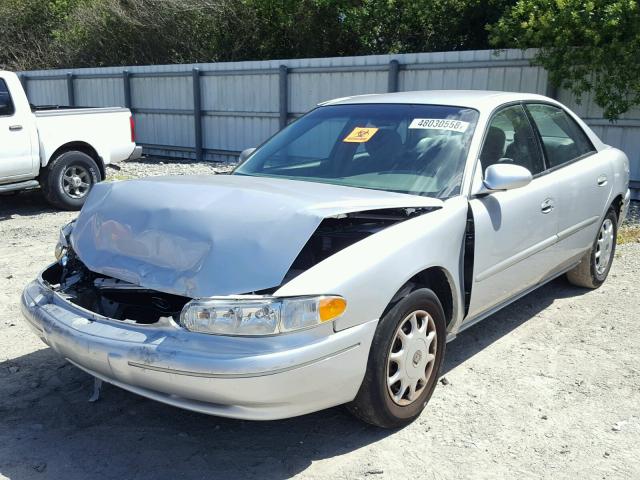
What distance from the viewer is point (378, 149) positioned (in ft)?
13.6

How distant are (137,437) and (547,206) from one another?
293 cm

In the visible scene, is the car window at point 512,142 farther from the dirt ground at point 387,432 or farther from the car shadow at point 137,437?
the car shadow at point 137,437

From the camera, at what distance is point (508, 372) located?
13.6 feet

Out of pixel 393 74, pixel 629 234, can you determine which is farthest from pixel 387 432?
pixel 393 74

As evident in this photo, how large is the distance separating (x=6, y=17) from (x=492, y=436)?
28.7m

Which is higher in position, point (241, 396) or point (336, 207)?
point (336, 207)

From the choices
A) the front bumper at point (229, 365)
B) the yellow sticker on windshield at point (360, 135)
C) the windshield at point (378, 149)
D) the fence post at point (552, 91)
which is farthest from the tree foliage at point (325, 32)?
the front bumper at point (229, 365)

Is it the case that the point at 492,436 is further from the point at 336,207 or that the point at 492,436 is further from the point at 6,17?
the point at 6,17

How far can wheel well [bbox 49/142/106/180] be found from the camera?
9281 mm

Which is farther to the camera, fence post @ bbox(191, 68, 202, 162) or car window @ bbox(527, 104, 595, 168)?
fence post @ bbox(191, 68, 202, 162)

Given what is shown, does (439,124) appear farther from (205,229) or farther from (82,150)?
(82,150)

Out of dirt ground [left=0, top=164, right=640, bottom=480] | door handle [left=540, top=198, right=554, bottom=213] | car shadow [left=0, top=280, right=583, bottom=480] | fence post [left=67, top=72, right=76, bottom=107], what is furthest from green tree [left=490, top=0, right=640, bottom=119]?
fence post [left=67, top=72, right=76, bottom=107]

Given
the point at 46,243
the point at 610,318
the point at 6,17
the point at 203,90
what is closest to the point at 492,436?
the point at 610,318

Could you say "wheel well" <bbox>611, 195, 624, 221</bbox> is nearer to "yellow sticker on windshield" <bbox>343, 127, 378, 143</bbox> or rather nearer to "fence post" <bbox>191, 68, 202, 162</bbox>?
"yellow sticker on windshield" <bbox>343, 127, 378, 143</bbox>
